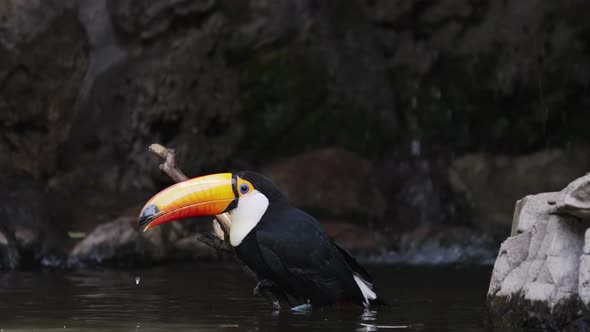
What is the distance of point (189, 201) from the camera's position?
893 centimetres

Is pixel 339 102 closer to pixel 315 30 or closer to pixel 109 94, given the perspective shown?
pixel 315 30

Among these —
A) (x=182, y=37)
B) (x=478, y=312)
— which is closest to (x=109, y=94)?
(x=182, y=37)

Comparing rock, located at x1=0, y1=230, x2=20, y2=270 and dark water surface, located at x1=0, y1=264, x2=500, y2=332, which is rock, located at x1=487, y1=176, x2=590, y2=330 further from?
rock, located at x1=0, y1=230, x2=20, y2=270

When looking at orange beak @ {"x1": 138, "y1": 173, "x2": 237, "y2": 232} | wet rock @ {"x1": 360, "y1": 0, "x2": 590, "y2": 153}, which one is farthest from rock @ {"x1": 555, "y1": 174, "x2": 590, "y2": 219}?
wet rock @ {"x1": 360, "y1": 0, "x2": 590, "y2": 153}

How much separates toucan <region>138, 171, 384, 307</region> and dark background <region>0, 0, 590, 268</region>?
24.3 ft

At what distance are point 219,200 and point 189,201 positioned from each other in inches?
13.0

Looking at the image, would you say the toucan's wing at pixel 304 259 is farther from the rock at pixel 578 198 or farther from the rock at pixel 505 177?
the rock at pixel 505 177

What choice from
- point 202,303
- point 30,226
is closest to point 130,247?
point 30,226

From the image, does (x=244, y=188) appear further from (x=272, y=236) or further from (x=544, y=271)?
(x=544, y=271)

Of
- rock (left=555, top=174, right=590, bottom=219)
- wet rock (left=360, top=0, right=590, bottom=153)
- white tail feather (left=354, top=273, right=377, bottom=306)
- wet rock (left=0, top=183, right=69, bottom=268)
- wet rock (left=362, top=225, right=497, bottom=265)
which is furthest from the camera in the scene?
wet rock (left=360, top=0, right=590, bottom=153)

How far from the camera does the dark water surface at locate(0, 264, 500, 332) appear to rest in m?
8.45

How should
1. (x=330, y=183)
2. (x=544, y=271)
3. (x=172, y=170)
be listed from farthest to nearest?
(x=330, y=183) → (x=172, y=170) → (x=544, y=271)

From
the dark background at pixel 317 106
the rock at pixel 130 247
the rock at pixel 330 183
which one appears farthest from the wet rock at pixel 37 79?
the rock at pixel 330 183

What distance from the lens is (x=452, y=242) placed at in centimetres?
1706
